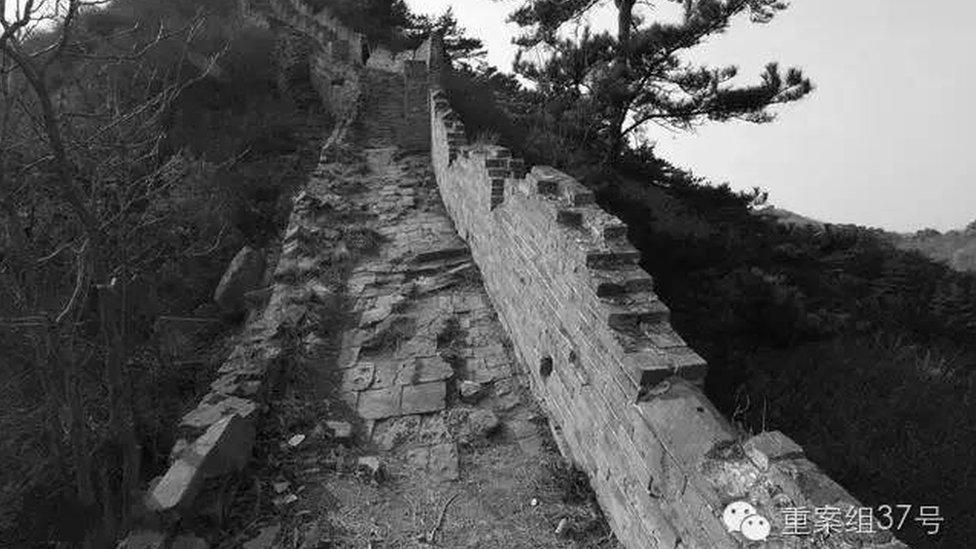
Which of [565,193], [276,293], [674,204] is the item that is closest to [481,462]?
[565,193]

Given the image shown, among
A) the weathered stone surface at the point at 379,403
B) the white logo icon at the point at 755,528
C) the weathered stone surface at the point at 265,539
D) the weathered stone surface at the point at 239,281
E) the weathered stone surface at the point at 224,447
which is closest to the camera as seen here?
the white logo icon at the point at 755,528

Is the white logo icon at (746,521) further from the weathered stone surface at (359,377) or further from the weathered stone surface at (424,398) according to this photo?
the weathered stone surface at (359,377)

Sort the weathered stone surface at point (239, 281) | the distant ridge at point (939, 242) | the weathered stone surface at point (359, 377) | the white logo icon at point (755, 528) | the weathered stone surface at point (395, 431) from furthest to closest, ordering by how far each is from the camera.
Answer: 1. the distant ridge at point (939, 242)
2. the weathered stone surface at point (239, 281)
3. the weathered stone surface at point (359, 377)
4. the weathered stone surface at point (395, 431)
5. the white logo icon at point (755, 528)

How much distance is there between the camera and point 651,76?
42.5 ft

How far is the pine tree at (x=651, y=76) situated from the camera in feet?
40.2

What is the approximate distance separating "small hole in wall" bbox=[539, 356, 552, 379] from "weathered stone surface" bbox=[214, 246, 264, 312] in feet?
13.4

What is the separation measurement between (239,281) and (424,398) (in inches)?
138

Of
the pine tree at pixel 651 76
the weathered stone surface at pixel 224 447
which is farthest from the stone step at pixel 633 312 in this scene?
the pine tree at pixel 651 76

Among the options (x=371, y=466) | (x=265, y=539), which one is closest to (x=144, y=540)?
(x=265, y=539)

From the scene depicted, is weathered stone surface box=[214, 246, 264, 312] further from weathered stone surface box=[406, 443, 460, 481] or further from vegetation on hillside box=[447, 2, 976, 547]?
vegetation on hillside box=[447, 2, 976, 547]

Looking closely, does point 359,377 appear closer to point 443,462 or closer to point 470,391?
point 470,391

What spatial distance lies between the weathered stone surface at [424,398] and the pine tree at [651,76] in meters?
8.38

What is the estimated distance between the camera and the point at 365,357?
593 centimetres

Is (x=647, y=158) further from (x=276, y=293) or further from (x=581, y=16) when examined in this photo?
(x=276, y=293)
